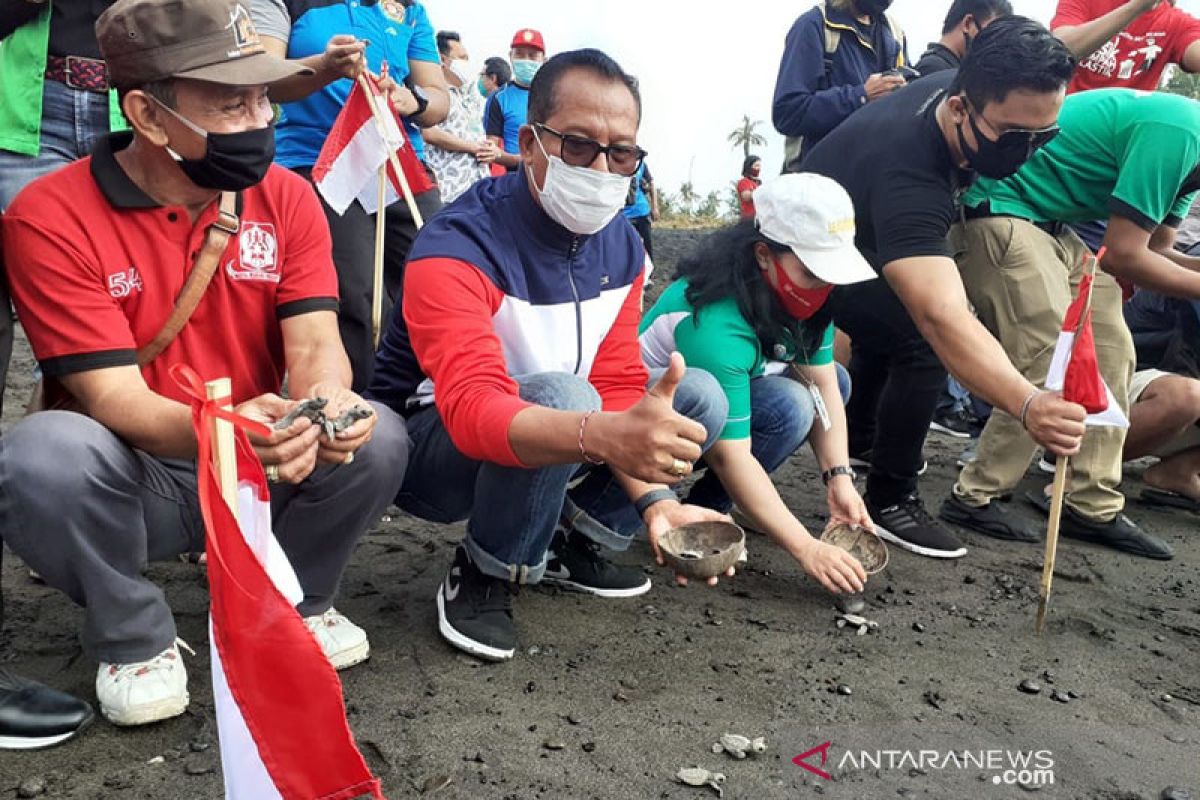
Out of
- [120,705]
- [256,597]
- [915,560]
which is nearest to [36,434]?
[120,705]

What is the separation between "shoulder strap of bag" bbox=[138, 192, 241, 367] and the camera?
6.44 feet

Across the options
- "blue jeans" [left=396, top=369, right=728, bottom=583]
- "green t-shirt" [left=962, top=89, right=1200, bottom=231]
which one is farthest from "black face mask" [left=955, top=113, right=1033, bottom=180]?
"blue jeans" [left=396, top=369, right=728, bottom=583]

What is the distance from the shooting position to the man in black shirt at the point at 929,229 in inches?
106

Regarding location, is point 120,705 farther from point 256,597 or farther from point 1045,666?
point 1045,666

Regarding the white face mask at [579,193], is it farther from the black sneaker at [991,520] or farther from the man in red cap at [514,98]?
the man in red cap at [514,98]

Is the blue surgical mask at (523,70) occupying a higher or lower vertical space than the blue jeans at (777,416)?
higher

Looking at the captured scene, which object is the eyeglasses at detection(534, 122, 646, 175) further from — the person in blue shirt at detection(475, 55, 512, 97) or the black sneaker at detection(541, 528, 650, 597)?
the person in blue shirt at detection(475, 55, 512, 97)

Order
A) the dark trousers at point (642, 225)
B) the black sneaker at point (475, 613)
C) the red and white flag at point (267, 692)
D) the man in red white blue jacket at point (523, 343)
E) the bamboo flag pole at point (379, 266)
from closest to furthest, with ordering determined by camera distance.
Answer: the red and white flag at point (267, 692) < the man in red white blue jacket at point (523, 343) < the black sneaker at point (475, 613) < the bamboo flag pole at point (379, 266) < the dark trousers at point (642, 225)

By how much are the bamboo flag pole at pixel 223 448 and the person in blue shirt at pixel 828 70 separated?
9.71 feet

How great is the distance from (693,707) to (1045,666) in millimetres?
954

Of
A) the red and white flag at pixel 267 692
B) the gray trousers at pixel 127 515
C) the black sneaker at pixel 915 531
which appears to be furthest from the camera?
the black sneaker at pixel 915 531

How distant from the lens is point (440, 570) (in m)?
2.83

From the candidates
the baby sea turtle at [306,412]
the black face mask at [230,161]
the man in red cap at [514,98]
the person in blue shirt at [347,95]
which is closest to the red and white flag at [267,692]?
the baby sea turtle at [306,412]

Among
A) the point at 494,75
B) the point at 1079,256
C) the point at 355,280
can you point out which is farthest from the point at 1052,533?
the point at 494,75
